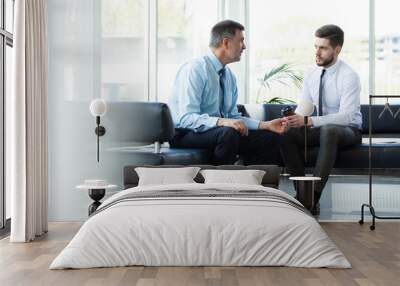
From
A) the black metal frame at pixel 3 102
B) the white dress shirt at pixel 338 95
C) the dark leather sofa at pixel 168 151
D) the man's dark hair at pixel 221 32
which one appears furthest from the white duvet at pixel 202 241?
the man's dark hair at pixel 221 32

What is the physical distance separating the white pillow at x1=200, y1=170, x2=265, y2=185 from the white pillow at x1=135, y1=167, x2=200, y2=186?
14 centimetres

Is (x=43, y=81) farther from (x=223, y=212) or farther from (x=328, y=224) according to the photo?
(x=328, y=224)

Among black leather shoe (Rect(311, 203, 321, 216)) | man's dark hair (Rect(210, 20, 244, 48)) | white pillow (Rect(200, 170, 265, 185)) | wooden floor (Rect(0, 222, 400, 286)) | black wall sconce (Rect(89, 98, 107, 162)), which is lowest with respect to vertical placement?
wooden floor (Rect(0, 222, 400, 286))

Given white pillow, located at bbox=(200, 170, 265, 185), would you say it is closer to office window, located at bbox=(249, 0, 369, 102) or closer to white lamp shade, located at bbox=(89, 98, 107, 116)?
white lamp shade, located at bbox=(89, 98, 107, 116)

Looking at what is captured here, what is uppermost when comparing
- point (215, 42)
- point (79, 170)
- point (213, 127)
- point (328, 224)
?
point (215, 42)

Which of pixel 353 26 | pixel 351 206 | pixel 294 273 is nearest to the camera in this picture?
pixel 294 273

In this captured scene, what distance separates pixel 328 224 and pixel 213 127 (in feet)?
4.23

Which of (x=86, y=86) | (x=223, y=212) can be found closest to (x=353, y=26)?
(x=86, y=86)

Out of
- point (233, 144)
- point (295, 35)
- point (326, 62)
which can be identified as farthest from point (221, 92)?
point (295, 35)

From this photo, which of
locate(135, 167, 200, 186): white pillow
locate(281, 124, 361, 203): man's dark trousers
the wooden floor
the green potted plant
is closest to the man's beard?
locate(281, 124, 361, 203): man's dark trousers

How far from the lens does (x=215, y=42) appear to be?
6.51m

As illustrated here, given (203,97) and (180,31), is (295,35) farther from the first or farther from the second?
(203,97)

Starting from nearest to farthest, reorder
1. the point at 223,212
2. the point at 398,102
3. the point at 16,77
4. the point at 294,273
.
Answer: the point at 294,273
the point at 223,212
the point at 16,77
the point at 398,102

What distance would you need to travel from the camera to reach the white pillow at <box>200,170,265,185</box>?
18.9 feet
